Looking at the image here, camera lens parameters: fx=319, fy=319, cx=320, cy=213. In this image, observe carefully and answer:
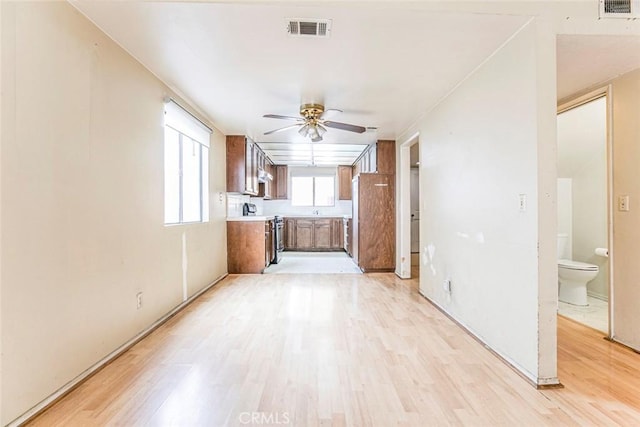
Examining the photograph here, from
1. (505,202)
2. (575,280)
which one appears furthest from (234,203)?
(575,280)

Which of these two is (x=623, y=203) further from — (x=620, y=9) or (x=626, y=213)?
Answer: (x=620, y=9)

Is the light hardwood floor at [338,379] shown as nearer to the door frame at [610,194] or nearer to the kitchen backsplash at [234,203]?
the door frame at [610,194]

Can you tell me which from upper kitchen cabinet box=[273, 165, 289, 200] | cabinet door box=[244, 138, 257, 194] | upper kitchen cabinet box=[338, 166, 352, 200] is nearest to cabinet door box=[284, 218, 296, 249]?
upper kitchen cabinet box=[273, 165, 289, 200]

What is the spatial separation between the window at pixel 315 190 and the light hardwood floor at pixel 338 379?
19.1ft

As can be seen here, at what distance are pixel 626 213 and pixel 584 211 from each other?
1.72 metres

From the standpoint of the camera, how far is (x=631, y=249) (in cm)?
234

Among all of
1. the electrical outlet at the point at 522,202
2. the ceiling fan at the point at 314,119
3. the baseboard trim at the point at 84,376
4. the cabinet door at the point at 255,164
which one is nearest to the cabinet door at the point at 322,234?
the cabinet door at the point at 255,164

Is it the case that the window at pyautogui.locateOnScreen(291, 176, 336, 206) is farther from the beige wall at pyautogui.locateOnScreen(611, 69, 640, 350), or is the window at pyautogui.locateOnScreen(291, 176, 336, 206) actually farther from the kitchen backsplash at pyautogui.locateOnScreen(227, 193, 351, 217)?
the beige wall at pyautogui.locateOnScreen(611, 69, 640, 350)

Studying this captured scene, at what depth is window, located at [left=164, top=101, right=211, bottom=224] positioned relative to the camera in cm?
320

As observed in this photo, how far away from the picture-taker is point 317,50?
7.34ft

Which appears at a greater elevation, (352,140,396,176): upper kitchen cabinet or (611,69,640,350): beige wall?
(352,140,396,176): upper kitchen cabinet

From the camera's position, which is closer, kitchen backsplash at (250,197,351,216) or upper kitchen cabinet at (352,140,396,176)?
upper kitchen cabinet at (352,140,396,176)

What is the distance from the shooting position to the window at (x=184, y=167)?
320 centimetres

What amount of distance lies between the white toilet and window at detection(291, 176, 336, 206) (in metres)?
5.83
